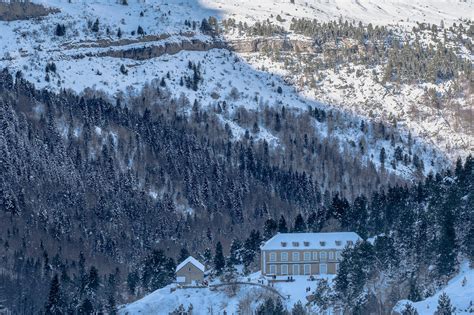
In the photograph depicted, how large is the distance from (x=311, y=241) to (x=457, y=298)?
133 feet

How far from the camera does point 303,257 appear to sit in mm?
132750

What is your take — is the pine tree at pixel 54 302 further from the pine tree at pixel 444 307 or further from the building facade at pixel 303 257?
the pine tree at pixel 444 307

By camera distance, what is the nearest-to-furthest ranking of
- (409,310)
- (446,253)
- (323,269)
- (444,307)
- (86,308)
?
(444,307)
(409,310)
(446,253)
(86,308)
(323,269)

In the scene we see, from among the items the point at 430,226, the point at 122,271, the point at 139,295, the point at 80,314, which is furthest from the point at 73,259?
the point at 430,226

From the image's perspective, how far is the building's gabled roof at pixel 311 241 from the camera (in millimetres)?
132375

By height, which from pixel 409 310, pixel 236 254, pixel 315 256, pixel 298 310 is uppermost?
pixel 409 310

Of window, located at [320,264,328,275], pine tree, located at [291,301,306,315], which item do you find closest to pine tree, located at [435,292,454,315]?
pine tree, located at [291,301,306,315]

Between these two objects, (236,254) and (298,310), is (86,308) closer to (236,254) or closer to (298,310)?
(236,254)

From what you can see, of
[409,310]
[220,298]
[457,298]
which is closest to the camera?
[409,310]

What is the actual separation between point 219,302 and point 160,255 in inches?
816

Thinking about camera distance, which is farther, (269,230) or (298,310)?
(269,230)

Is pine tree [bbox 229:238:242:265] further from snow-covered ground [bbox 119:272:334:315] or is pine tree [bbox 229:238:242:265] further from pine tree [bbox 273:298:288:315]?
pine tree [bbox 273:298:288:315]

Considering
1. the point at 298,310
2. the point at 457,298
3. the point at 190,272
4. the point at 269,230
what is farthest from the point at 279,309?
the point at 269,230

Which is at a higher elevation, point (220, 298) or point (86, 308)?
point (220, 298)
